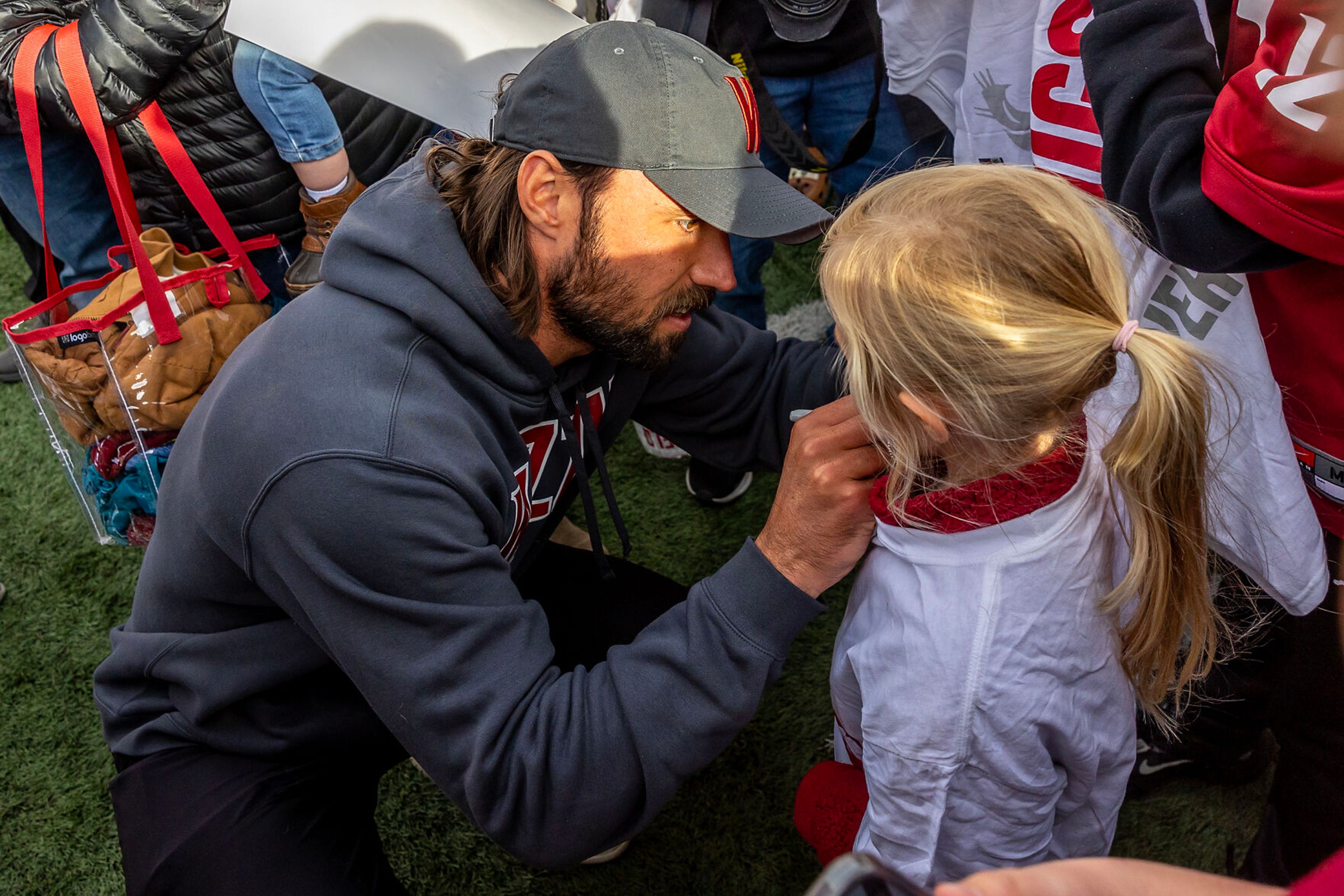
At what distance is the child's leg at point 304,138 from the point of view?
2254mm

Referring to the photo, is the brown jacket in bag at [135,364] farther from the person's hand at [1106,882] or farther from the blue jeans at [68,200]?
the person's hand at [1106,882]

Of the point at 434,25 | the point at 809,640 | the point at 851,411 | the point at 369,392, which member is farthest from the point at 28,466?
the point at 851,411

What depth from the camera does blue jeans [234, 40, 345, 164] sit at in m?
2.25

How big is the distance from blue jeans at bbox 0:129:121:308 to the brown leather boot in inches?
19.6

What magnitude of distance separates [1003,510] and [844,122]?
4.95 ft

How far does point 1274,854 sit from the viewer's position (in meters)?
1.47

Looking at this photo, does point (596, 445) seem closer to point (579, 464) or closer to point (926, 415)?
point (579, 464)

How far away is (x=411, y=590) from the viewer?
1.21m

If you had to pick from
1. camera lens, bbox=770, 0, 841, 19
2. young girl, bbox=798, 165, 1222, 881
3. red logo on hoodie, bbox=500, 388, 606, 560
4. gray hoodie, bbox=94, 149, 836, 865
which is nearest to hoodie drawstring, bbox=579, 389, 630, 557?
red logo on hoodie, bbox=500, 388, 606, 560

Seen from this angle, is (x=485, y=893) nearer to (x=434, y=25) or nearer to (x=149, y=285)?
(x=149, y=285)

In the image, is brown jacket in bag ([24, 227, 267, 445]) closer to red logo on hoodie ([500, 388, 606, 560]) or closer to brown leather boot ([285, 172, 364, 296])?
brown leather boot ([285, 172, 364, 296])

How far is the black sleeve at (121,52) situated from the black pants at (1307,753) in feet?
7.97

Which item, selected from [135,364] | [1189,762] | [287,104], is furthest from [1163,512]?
[287,104]

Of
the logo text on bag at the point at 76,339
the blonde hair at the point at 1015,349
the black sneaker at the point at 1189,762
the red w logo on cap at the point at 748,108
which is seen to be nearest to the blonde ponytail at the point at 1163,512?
the blonde hair at the point at 1015,349
